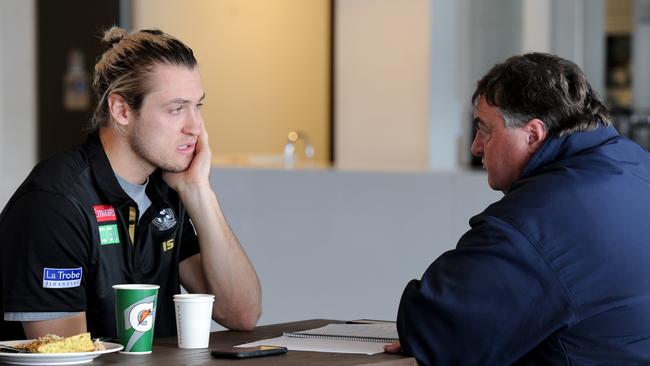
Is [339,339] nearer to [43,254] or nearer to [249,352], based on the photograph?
[249,352]

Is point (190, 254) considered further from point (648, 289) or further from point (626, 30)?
point (626, 30)

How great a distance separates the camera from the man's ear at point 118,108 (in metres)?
2.31

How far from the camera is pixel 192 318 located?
1890 millimetres

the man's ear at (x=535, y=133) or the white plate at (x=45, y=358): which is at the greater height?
the man's ear at (x=535, y=133)

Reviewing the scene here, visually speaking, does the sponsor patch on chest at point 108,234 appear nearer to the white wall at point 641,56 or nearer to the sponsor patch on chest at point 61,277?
the sponsor patch on chest at point 61,277

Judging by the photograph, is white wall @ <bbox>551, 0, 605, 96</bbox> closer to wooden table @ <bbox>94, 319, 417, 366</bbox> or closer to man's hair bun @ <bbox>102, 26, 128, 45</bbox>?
man's hair bun @ <bbox>102, 26, 128, 45</bbox>

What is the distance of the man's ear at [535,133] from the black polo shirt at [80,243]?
2.59 feet

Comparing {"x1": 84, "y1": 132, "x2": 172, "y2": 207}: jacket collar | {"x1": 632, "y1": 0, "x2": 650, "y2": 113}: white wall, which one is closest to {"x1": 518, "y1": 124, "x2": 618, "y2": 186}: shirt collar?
{"x1": 84, "y1": 132, "x2": 172, "y2": 207}: jacket collar

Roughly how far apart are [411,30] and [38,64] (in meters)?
2.51

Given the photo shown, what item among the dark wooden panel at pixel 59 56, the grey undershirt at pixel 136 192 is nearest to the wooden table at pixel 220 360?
the grey undershirt at pixel 136 192

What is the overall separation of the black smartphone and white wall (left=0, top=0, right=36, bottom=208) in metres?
4.75

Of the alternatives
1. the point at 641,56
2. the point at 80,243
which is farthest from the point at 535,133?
the point at 641,56

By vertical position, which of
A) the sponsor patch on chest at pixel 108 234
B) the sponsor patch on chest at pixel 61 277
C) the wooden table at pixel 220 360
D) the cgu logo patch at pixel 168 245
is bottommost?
the wooden table at pixel 220 360

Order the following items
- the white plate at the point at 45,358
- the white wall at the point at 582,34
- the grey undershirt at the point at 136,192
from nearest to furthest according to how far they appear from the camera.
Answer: the white plate at the point at 45,358, the grey undershirt at the point at 136,192, the white wall at the point at 582,34
